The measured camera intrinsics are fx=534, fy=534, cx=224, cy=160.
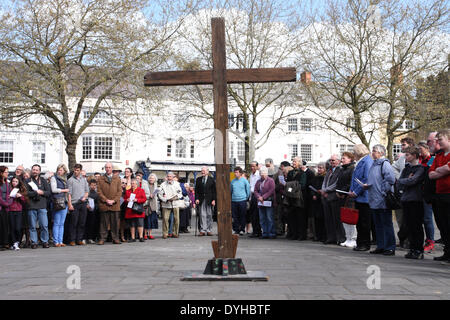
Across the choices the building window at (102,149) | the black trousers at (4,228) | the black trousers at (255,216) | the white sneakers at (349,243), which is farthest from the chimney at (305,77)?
the building window at (102,149)

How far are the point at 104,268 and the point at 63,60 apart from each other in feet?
56.8

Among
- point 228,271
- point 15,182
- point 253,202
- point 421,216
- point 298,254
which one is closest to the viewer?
point 228,271

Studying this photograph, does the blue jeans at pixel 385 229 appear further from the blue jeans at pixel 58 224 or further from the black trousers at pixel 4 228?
the black trousers at pixel 4 228

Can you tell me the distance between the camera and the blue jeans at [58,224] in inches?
513

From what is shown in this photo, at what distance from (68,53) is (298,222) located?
1433cm

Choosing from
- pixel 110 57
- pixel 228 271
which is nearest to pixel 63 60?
pixel 110 57

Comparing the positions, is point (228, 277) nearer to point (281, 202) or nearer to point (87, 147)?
point (281, 202)

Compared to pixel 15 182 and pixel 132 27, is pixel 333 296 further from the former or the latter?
pixel 132 27

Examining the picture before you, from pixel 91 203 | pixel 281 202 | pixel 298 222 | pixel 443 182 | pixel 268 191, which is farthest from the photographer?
pixel 281 202

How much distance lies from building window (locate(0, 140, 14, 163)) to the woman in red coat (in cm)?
3559

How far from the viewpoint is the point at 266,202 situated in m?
14.4

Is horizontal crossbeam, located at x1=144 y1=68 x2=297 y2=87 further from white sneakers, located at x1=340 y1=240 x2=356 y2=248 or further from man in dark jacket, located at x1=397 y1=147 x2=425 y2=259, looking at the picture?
white sneakers, located at x1=340 y1=240 x2=356 y2=248

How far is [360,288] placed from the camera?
584cm

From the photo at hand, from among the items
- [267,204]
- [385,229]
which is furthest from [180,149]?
[385,229]
